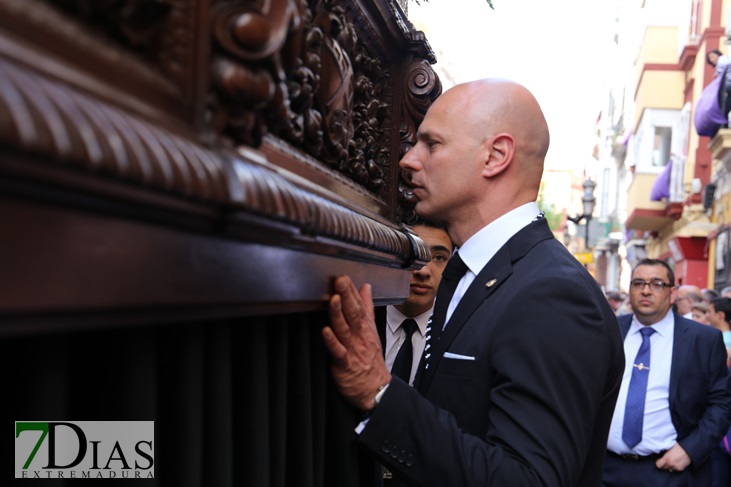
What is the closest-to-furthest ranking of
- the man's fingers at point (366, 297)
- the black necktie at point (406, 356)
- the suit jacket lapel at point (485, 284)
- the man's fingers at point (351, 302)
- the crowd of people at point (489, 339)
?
the man's fingers at point (351, 302), the man's fingers at point (366, 297), the crowd of people at point (489, 339), the suit jacket lapel at point (485, 284), the black necktie at point (406, 356)

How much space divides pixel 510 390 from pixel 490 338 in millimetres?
144

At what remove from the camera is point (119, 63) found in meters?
0.63

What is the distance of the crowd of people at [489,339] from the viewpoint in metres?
1.54

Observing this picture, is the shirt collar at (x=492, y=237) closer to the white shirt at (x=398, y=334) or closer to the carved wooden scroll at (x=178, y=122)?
the carved wooden scroll at (x=178, y=122)

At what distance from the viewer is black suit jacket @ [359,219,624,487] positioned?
1567 millimetres

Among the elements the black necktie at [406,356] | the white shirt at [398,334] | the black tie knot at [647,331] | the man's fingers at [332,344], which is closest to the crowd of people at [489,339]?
the man's fingers at [332,344]

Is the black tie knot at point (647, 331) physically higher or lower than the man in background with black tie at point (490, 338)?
lower

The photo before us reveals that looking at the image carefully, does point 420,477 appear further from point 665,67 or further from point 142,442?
point 665,67

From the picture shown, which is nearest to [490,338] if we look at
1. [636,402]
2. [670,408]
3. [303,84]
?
[303,84]

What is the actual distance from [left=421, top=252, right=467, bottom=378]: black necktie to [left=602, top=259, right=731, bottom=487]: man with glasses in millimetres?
3613

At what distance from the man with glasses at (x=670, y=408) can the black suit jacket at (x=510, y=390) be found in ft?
12.3

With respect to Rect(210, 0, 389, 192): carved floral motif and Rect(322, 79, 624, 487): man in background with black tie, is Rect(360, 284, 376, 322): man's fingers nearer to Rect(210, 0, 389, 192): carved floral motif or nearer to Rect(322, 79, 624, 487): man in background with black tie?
Rect(322, 79, 624, 487): man in background with black tie

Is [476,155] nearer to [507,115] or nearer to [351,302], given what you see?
[507,115]

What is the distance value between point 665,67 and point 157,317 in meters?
23.2
